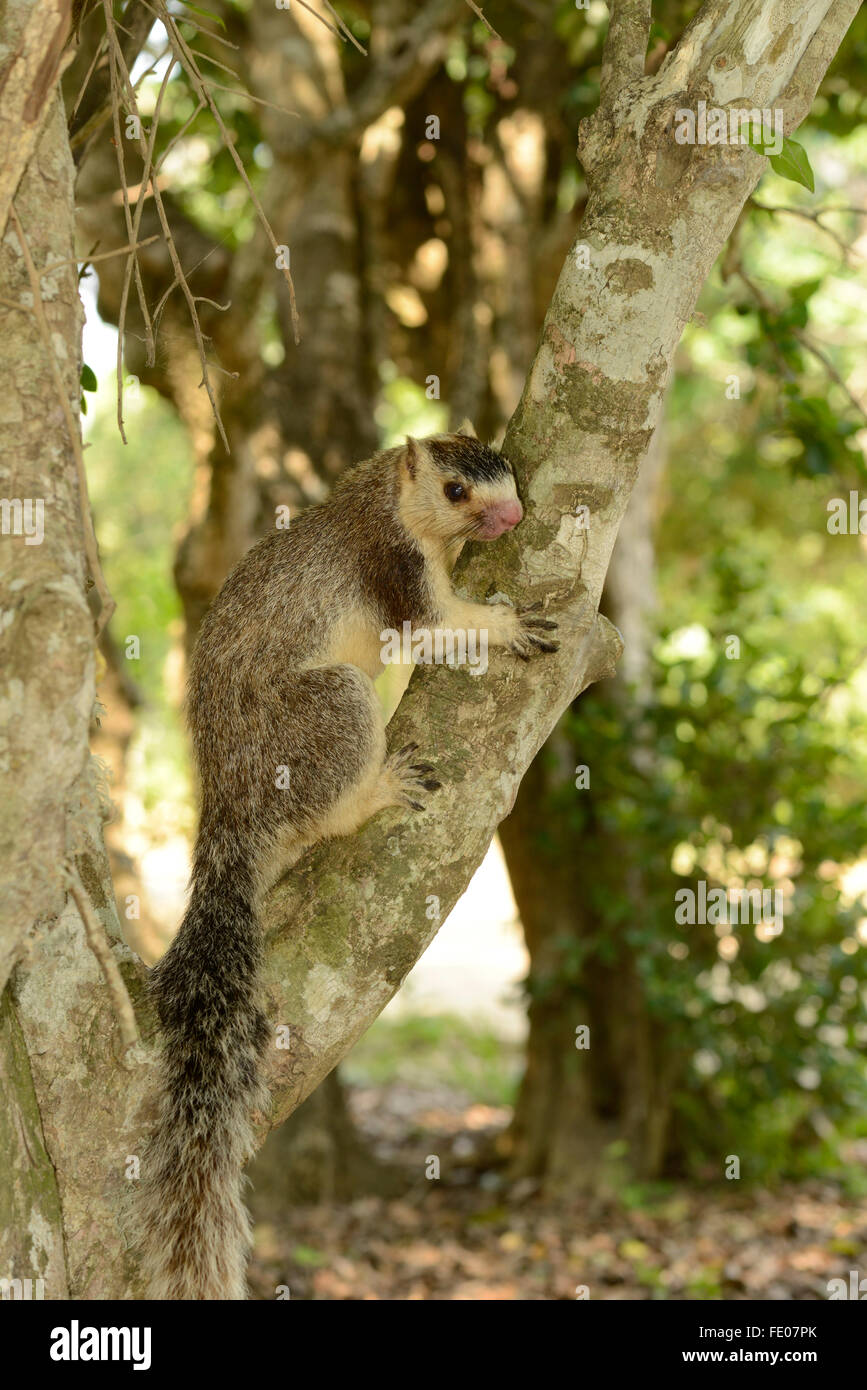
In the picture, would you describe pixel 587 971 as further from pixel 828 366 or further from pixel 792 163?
pixel 792 163

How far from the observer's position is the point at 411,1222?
619 centimetres

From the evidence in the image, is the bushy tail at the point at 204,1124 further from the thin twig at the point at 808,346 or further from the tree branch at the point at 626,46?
the thin twig at the point at 808,346

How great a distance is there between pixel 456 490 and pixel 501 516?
484mm

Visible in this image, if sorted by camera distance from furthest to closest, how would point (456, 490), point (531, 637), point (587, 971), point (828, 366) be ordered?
point (587, 971), point (828, 366), point (456, 490), point (531, 637)

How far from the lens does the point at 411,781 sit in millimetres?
2570

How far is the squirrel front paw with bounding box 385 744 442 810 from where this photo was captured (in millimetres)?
2543

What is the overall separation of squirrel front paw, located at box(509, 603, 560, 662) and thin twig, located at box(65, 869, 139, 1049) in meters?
1.00

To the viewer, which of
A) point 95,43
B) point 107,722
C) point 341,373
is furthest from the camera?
point 107,722

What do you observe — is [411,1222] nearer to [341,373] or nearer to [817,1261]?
[817,1261]

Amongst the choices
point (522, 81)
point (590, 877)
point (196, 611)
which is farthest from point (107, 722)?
point (522, 81)

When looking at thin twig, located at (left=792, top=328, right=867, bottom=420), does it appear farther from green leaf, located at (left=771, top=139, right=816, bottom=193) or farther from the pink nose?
the pink nose

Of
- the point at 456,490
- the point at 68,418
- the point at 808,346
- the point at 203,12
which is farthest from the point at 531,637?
the point at 808,346
